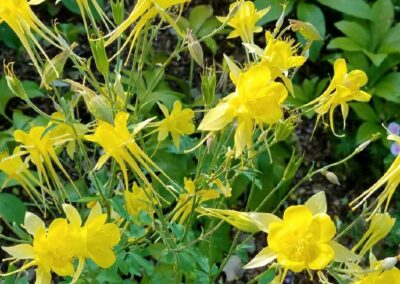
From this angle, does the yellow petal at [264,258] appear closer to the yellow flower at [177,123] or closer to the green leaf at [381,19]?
the yellow flower at [177,123]

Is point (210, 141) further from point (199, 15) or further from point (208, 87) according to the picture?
point (199, 15)

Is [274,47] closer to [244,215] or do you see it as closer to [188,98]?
[244,215]

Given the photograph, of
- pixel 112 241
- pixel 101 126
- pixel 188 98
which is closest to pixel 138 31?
pixel 101 126

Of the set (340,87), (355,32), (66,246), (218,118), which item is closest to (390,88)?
(355,32)

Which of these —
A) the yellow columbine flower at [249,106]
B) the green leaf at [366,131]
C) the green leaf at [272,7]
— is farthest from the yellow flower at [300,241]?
the green leaf at [272,7]

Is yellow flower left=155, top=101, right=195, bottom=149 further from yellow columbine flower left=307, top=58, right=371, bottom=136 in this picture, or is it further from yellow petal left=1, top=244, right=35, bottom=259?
yellow petal left=1, top=244, right=35, bottom=259

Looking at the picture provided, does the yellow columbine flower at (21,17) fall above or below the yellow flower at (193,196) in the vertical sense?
above
